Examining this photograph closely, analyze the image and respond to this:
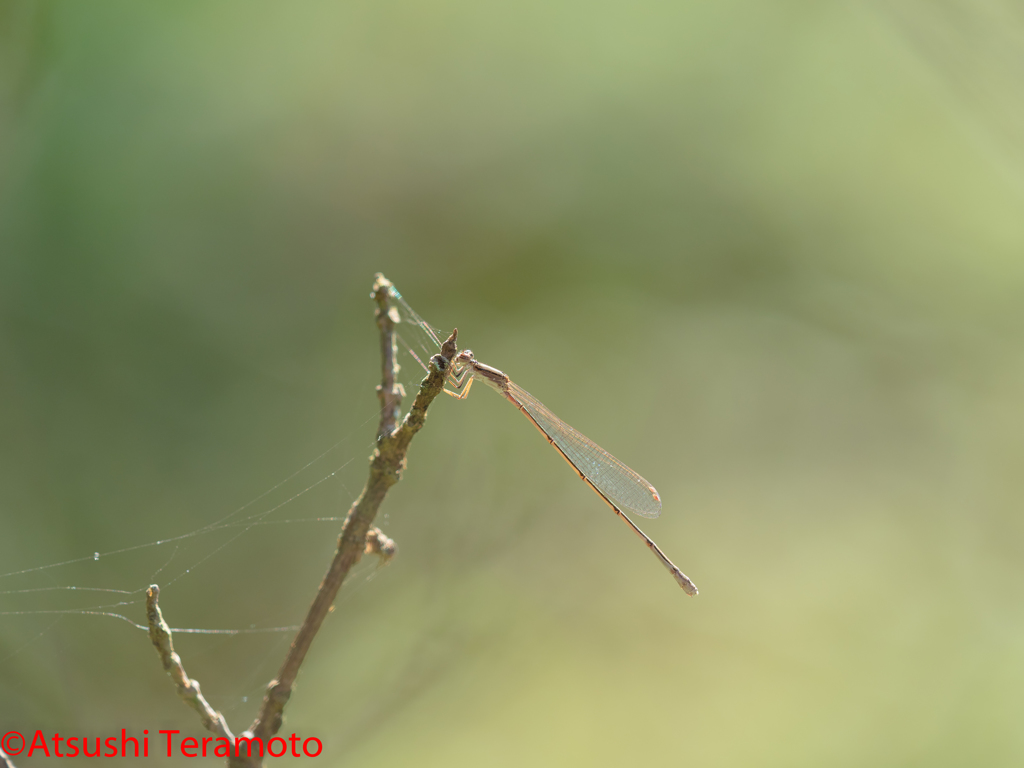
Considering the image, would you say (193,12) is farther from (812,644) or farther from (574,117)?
(812,644)

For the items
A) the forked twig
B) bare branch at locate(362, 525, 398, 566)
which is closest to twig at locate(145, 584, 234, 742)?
the forked twig

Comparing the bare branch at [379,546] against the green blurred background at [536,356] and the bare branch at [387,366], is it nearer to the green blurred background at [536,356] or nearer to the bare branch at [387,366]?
the bare branch at [387,366]

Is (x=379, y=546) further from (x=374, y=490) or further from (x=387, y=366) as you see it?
(x=387, y=366)

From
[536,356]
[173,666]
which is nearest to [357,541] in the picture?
[173,666]

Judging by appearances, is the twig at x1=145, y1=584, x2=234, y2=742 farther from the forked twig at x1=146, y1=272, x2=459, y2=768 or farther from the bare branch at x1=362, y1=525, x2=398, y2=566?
the bare branch at x1=362, y1=525, x2=398, y2=566

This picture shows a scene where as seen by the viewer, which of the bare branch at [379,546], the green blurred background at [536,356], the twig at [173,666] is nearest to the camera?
the twig at [173,666]

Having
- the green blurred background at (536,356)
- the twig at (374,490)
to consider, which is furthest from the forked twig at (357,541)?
the green blurred background at (536,356)
